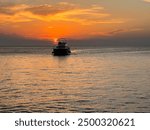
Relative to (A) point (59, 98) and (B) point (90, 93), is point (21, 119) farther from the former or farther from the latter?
(B) point (90, 93)

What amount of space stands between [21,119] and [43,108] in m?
5.77

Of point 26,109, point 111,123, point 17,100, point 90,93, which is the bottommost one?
point 111,123

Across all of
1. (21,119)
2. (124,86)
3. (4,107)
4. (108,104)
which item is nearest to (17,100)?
(4,107)

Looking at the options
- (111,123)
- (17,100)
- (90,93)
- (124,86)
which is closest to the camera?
(111,123)

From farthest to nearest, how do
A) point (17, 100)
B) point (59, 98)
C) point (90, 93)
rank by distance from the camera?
point (90, 93) < point (59, 98) < point (17, 100)

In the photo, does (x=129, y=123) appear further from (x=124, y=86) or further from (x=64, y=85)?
(x=64, y=85)

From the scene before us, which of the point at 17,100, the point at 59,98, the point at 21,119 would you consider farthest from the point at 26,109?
the point at 21,119

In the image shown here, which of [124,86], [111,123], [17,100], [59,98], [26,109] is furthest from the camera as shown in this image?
[124,86]

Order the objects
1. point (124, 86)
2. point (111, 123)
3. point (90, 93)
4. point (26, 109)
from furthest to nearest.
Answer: point (124, 86) < point (90, 93) < point (26, 109) < point (111, 123)

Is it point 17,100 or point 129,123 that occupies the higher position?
point 17,100

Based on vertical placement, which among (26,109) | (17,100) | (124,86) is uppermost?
(124,86)

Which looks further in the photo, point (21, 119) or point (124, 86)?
point (124, 86)

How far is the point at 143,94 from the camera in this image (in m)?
12.7

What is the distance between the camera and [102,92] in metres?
13.5
